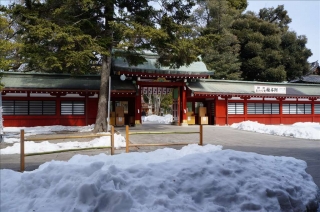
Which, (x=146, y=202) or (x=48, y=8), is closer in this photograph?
(x=146, y=202)

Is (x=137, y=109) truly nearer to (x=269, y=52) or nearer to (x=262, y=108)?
(x=262, y=108)

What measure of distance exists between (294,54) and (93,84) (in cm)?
2522

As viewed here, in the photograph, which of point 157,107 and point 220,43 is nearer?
point 220,43

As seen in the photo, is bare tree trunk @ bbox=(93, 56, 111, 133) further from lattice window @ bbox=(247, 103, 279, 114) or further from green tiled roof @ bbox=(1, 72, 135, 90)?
lattice window @ bbox=(247, 103, 279, 114)

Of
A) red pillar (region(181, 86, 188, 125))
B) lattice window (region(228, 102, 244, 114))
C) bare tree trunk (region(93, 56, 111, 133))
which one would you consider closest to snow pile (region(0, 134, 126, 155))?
bare tree trunk (region(93, 56, 111, 133))

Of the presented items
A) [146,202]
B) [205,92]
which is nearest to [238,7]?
[205,92]

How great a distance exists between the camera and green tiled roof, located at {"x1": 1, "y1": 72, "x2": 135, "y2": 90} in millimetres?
15742

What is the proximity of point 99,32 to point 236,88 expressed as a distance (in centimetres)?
1240

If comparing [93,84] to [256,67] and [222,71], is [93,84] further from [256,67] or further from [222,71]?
[256,67]

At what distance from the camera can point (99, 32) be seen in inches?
494

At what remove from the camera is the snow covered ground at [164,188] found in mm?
3664

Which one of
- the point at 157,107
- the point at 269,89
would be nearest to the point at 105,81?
the point at 269,89

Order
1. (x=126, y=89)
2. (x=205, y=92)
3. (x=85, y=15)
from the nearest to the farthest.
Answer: (x=85, y=15) → (x=126, y=89) → (x=205, y=92)

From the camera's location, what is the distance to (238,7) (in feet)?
120
